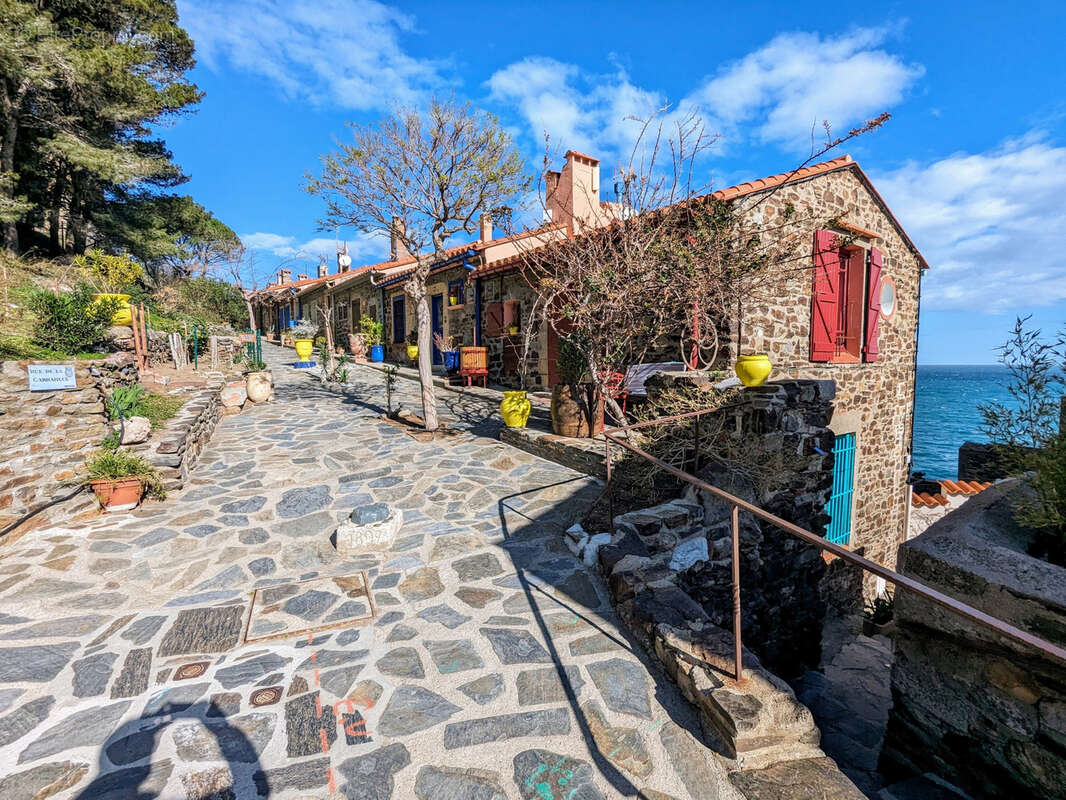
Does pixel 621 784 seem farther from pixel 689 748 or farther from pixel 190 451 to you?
pixel 190 451

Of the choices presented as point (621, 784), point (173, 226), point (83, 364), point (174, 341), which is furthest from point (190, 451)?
point (173, 226)

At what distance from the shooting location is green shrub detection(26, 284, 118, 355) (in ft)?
19.2

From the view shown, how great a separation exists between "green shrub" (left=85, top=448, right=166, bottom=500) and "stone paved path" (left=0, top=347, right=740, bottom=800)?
30 cm

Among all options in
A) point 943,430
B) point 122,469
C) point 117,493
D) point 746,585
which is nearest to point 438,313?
point 122,469

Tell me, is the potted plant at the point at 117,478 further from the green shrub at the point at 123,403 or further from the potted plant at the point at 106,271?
the potted plant at the point at 106,271

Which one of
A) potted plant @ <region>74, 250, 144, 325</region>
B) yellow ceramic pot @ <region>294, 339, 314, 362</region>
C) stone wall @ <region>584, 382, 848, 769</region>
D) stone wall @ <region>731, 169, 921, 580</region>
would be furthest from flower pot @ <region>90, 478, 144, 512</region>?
yellow ceramic pot @ <region>294, 339, 314, 362</region>

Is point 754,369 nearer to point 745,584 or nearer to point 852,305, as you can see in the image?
point 745,584

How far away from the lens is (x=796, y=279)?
689 cm

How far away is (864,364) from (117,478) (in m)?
10.8

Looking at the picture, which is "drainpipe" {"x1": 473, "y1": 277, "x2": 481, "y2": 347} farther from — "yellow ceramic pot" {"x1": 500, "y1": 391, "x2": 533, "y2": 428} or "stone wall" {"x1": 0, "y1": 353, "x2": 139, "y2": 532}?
"stone wall" {"x1": 0, "y1": 353, "x2": 139, "y2": 532}

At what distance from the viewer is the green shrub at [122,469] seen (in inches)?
186

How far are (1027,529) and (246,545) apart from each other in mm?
5725

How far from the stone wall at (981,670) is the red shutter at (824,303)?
4.71 metres

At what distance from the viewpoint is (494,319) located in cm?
1091
